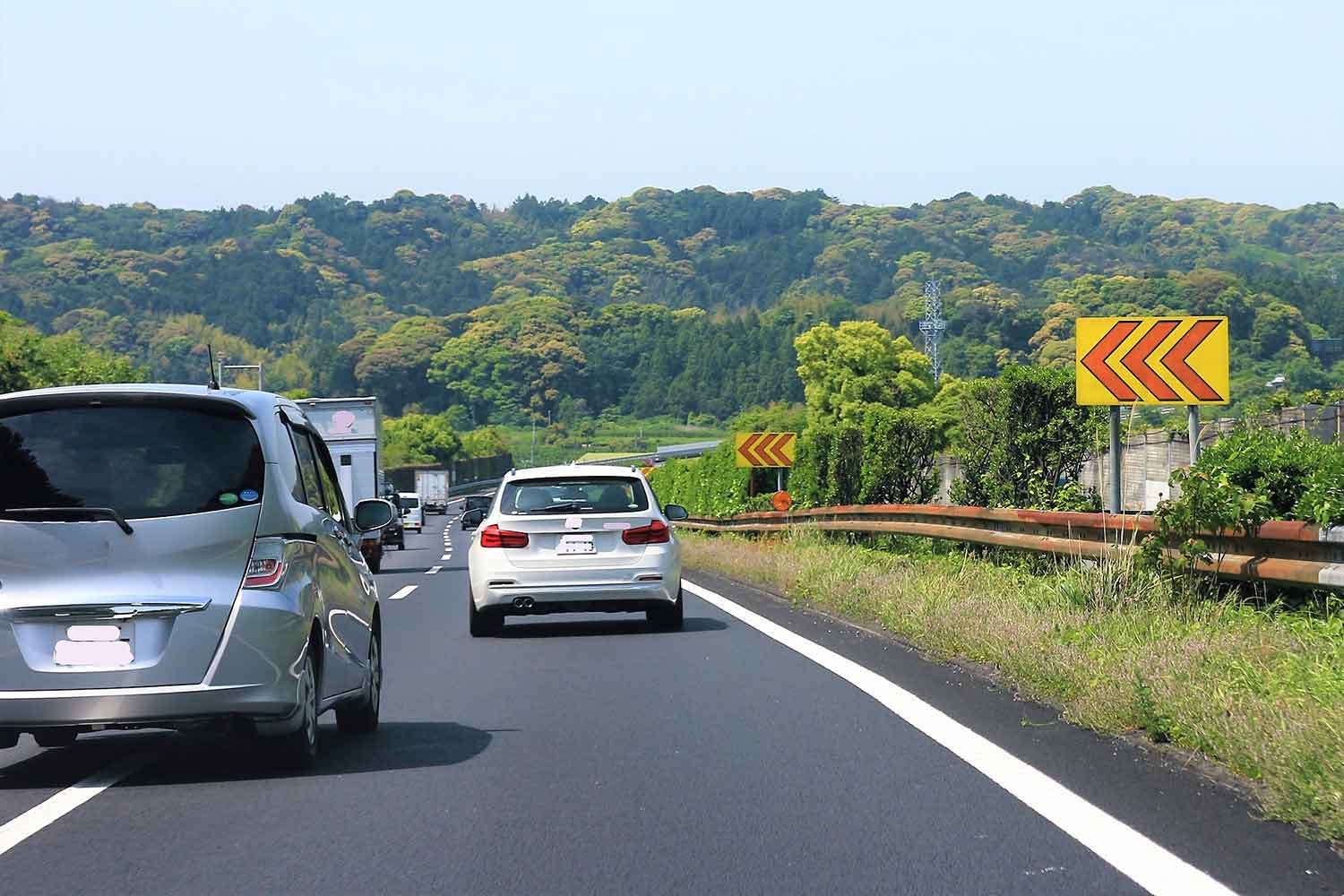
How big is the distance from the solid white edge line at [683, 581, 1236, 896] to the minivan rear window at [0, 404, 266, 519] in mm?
3436

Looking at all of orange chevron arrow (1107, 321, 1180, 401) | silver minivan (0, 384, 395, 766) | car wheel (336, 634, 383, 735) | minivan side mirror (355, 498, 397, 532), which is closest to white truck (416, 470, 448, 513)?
orange chevron arrow (1107, 321, 1180, 401)

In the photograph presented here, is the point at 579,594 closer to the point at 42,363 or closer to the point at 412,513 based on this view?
the point at 412,513

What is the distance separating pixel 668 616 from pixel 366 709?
6.87 metres

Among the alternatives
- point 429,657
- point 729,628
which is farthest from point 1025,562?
point 429,657

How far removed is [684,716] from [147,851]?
3832 mm

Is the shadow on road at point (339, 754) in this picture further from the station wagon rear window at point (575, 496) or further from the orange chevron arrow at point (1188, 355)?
the orange chevron arrow at point (1188, 355)

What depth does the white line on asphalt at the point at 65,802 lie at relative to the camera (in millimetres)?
6578

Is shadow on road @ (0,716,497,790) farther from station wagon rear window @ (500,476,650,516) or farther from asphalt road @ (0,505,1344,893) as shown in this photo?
station wagon rear window @ (500,476,650,516)

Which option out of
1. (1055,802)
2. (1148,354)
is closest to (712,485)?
(1148,354)

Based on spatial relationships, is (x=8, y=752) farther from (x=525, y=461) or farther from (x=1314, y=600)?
(x=525, y=461)

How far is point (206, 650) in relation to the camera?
7387 millimetres

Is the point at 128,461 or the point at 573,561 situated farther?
the point at 573,561

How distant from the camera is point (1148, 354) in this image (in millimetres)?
13359

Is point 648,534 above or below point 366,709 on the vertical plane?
above
